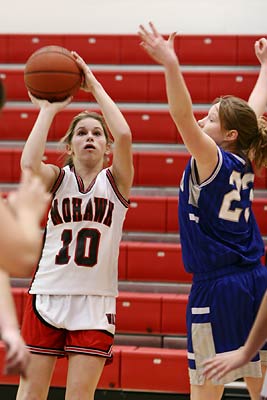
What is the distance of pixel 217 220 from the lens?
325 cm

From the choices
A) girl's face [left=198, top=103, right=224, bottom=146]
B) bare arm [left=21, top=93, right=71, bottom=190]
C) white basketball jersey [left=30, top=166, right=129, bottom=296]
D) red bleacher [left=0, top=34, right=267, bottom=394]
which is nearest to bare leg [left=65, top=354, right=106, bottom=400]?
white basketball jersey [left=30, top=166, right=129, bottom=296]

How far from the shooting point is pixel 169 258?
6176 millimetres

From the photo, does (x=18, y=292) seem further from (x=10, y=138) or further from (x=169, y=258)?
(x=10, y=138)

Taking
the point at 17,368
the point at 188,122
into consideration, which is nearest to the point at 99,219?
the point at 188,122

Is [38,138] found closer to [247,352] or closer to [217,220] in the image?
[217,220]

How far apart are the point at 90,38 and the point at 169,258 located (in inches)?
136

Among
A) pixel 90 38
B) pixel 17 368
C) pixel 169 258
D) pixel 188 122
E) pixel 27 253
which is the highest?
pixel 90 38

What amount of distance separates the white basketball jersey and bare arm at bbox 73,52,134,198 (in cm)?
5

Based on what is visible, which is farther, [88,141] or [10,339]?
[88,141]

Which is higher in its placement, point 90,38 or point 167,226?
point 90,38

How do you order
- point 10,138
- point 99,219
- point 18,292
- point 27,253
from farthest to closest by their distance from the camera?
point 10,138, point 18,292, point 99,219, point 27,253

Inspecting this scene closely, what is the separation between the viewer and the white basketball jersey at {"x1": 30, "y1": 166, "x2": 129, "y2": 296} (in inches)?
137
